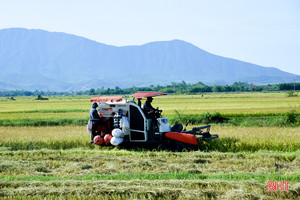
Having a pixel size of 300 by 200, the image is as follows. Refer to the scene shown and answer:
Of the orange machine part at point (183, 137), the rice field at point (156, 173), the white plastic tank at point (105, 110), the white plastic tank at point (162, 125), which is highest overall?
the white plastic tank at point (105, 110)

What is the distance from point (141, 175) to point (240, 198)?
2622 mm

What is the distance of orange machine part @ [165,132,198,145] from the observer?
1164 centimetres

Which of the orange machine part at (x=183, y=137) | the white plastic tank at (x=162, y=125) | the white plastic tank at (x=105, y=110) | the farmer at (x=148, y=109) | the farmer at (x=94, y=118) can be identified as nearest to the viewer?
the orange machine part at (x=183, y=137)

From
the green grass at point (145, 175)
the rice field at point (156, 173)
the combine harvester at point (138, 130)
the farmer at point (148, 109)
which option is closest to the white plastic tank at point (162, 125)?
the combine harvester at point (138, 130)

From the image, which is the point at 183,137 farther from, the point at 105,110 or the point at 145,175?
the point at 145,175

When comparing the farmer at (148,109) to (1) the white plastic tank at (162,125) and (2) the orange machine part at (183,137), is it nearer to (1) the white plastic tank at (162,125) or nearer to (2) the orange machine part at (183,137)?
(1) the white plastic tank at (162,125)

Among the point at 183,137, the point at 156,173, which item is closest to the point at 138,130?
the point at 183,137

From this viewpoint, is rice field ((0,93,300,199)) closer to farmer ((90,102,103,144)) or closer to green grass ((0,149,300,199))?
green grass ((0,149,300,199))

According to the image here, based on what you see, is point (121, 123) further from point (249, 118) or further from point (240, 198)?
point (249, 118)

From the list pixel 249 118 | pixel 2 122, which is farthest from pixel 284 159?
pixel 2 122

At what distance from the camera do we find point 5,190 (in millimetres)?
7059


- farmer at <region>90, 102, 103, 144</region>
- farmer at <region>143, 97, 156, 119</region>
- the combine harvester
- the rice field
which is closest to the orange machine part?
the combine harvester

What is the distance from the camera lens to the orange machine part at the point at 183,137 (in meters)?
11.6

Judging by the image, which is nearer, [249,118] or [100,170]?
[100,170]
